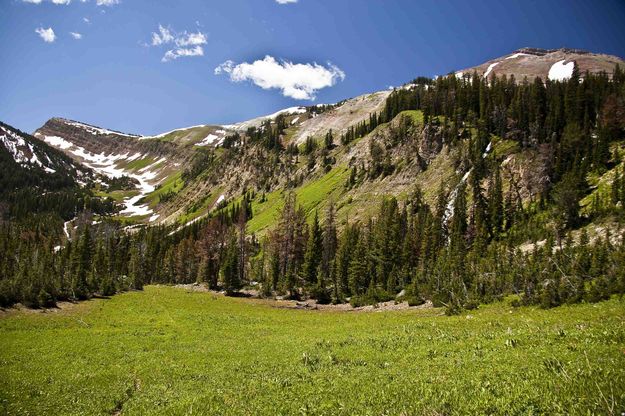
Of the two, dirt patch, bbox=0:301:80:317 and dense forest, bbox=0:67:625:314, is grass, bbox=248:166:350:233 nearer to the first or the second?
dense forest, bbox=0:67:625:314

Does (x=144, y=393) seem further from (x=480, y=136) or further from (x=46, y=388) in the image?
(x=480, y=136)

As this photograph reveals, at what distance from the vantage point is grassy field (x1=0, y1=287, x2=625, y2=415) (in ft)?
32.4

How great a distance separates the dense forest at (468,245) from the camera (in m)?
45.4

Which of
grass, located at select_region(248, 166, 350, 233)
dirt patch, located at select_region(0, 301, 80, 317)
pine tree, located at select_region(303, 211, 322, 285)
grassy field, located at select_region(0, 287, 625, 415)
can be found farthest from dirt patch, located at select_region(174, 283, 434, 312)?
grass, located at select_region(248, 166, 350, 233)

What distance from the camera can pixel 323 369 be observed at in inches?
724

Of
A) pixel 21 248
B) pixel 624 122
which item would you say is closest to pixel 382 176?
pixel 624 122

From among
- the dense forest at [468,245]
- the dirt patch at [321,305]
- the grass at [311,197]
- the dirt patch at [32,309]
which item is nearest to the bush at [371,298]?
the dense forest at [468,245]

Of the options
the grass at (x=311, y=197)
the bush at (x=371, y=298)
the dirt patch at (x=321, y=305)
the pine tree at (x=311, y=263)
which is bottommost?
the dirt patch at (x=321, y=305)

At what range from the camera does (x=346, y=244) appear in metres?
87.7

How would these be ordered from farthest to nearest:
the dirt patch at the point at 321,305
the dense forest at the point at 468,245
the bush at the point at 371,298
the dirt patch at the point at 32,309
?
the bush at the point at 371,298 < the dirt patch at the point at 321,305 < the dirt patch at the point at 32,309 < the dense forest at the point at 468,245

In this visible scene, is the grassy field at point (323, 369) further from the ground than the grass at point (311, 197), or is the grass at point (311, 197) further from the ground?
the grass at point (311, 197)

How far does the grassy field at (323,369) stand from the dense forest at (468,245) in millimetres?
11880

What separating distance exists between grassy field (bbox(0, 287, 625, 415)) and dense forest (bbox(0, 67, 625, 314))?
1188 cm

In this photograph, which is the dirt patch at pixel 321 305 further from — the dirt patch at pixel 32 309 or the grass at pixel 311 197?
the grass at pixel 311 197
